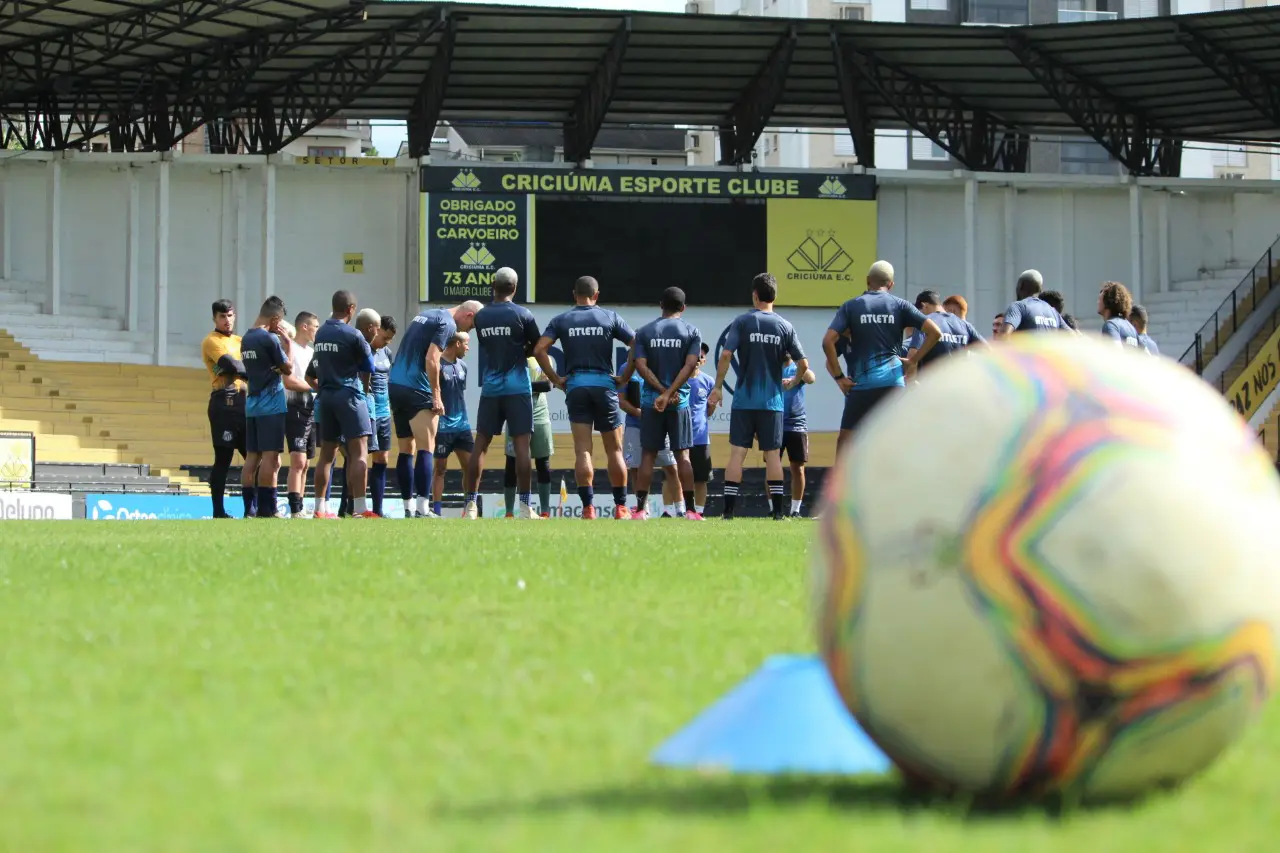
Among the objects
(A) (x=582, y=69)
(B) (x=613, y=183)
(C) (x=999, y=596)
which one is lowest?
(C) (x=999, y=596)

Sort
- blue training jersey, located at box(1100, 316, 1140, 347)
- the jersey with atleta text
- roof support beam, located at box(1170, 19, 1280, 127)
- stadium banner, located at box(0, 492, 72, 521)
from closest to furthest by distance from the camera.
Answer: blue training jersey, located at box(1100, 316, 1140, 347), the jersey with atleta text, stadium banner, located at box(0, 492, 72, 521), roof support beam, located at box(1170, 19, 1280, 127)

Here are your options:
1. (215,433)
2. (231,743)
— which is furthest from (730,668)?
(215,433)

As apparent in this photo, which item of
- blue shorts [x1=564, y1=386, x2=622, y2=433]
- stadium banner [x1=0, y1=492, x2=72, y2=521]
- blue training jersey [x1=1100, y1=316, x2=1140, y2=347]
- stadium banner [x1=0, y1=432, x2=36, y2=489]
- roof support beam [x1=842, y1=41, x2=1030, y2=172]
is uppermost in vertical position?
roof support beam [x1=842, y1=41, x2=1030, y2=172]

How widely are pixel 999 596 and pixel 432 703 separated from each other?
2132mm

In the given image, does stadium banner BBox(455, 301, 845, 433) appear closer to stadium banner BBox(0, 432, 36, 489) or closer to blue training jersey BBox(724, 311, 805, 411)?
stadium banner BBox(0, 432, 36, 489)

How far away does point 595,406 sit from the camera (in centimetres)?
1805

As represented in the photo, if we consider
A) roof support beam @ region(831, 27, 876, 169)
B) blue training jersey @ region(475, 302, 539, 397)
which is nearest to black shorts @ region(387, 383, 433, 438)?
blue training jersey @ region(475, 302, 539, 397)

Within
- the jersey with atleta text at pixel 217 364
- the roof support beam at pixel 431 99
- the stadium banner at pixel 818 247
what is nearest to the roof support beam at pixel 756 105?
the stadium banner at pixel 818 247

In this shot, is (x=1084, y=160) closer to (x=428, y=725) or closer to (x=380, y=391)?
(x=380, y=391)

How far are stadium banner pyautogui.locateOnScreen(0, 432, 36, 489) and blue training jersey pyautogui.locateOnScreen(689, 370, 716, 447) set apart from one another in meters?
11.0

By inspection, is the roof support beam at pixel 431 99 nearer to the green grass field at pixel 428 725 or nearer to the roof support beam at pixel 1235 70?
the roof support beam at pixel 1235 70

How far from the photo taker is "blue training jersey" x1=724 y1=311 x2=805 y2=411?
1759 cm

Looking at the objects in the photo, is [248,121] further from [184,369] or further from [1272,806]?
[1272,806]

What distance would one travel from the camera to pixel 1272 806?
12.1 ft
